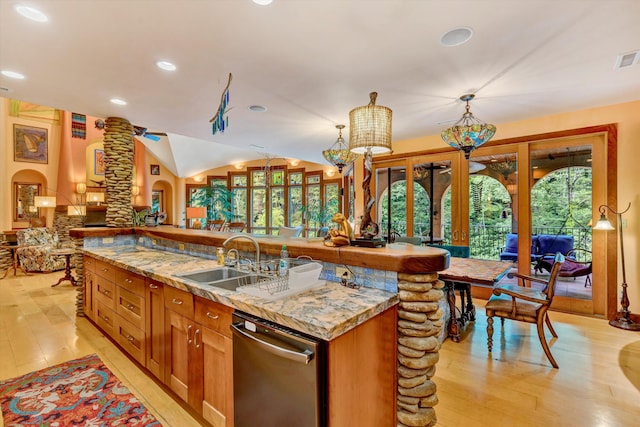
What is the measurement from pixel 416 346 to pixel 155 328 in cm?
191

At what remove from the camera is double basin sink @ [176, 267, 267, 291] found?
216 centimetres

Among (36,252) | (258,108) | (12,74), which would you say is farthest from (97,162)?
(258,108)

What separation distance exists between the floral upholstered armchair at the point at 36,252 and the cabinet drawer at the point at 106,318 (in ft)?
15.1

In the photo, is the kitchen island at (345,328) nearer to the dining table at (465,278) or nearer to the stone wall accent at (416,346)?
the stone wall accent at (416,346)

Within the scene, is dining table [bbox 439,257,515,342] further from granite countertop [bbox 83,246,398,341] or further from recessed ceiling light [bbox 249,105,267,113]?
recessed ceiling light [bbox 249,105,267,113]

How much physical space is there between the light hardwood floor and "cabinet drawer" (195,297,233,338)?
760 millimetres

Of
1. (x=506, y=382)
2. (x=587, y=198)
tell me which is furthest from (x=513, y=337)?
(x=587, y=198)

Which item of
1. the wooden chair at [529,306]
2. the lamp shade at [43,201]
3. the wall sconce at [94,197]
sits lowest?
the wooden chair at [529,306]

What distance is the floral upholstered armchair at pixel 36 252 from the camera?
666 cm

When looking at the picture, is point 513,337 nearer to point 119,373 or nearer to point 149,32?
point 119,373

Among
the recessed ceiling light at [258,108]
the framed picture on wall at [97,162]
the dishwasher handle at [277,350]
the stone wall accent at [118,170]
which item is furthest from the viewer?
the framed picture on wall at [97,162]

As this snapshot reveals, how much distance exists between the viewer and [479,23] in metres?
2.15

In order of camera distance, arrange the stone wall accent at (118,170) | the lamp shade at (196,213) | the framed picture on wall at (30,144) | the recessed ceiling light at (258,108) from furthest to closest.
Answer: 1. the framed picture on wall at (30,144)
2. the lamp shade at (196,213)
3. the stone wall accent at (118,170)
4. the recessed ceiling light at (258,108)

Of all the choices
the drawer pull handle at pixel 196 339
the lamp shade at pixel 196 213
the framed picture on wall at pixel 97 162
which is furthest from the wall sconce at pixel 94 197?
the drawer pull handle at pixel 196 339
